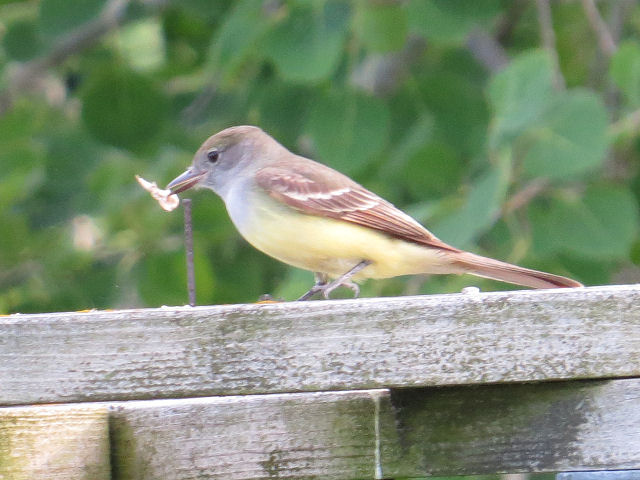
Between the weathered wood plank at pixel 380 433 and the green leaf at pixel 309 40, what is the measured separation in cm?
361

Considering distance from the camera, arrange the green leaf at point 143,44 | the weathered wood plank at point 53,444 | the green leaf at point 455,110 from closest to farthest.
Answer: the weathered wood plank at point 53,444, the green leaf at point 455,110, the green leaf at point 143,44

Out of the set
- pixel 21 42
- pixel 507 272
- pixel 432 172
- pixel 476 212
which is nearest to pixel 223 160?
pixel 476 212

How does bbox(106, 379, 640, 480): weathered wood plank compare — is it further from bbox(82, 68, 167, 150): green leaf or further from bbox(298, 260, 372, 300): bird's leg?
bbox(82, 68, 167, 150): green leaf

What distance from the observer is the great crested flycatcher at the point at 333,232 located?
444 centimetres

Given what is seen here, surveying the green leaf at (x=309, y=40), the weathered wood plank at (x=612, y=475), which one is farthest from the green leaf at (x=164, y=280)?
the weathered wood plank at (x=612, y=475)

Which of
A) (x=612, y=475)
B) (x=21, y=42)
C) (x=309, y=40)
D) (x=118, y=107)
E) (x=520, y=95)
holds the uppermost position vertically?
(x=21, y=42)

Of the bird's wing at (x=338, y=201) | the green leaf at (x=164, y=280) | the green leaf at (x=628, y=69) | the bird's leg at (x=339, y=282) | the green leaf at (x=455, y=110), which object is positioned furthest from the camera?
the green leaf at (x=455, y=110)

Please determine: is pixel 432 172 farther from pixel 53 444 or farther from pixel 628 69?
pixel 53 444

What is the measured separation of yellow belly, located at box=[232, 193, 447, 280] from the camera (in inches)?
174

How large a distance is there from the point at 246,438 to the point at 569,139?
366 centimetres

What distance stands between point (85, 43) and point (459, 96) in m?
2.43

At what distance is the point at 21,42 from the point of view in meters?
7.09

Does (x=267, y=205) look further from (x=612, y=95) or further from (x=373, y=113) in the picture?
(x=612, y=95)

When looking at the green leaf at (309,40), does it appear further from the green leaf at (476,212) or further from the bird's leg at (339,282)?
the bird's leg at (339,282)
